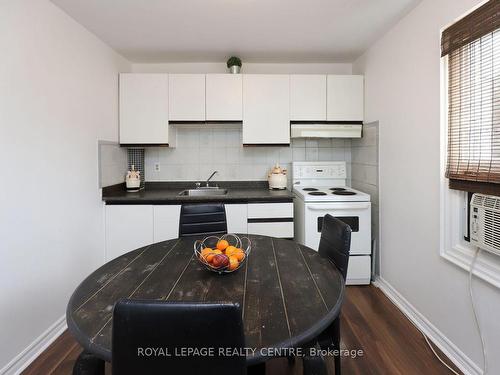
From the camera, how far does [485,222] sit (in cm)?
154

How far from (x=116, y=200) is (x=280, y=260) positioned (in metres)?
1.90

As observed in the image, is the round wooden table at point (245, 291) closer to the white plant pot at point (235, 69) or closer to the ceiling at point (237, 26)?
the ceiling at point (237, 26)

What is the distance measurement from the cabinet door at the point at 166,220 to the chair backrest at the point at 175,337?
7.03ft

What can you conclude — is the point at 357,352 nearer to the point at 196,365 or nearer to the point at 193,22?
the point at 196,365

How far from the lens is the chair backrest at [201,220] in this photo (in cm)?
216

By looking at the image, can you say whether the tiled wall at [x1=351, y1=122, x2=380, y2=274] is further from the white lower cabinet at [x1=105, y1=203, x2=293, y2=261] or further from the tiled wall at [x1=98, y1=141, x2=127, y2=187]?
the tiled wall at [x1=98, y1=141, x2=127, y2=187]

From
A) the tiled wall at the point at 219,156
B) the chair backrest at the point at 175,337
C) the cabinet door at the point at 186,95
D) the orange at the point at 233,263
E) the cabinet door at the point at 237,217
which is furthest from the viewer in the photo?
the tiled wall at the point at 219,156

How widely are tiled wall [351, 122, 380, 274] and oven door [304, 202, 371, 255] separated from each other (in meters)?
0.16

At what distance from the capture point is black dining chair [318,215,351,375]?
1.41 m

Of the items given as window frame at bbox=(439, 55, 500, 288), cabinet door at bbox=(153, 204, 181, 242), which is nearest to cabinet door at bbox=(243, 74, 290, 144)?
cabinet door at bbox=(153, 204, 181, 242)

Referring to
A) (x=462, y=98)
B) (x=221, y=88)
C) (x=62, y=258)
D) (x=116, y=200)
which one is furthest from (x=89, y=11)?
(x=462, y=98)

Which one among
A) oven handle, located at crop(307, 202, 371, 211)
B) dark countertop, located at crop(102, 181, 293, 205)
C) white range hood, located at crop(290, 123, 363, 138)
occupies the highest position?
white range hood, located at crop(290, 123, 363, 138)

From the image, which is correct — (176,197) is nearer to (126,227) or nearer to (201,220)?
(126,227)

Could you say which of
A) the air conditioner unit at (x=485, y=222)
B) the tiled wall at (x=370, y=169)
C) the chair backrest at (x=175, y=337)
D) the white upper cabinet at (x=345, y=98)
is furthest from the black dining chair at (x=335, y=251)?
the white upper cabinet at (x=345, y=98)
